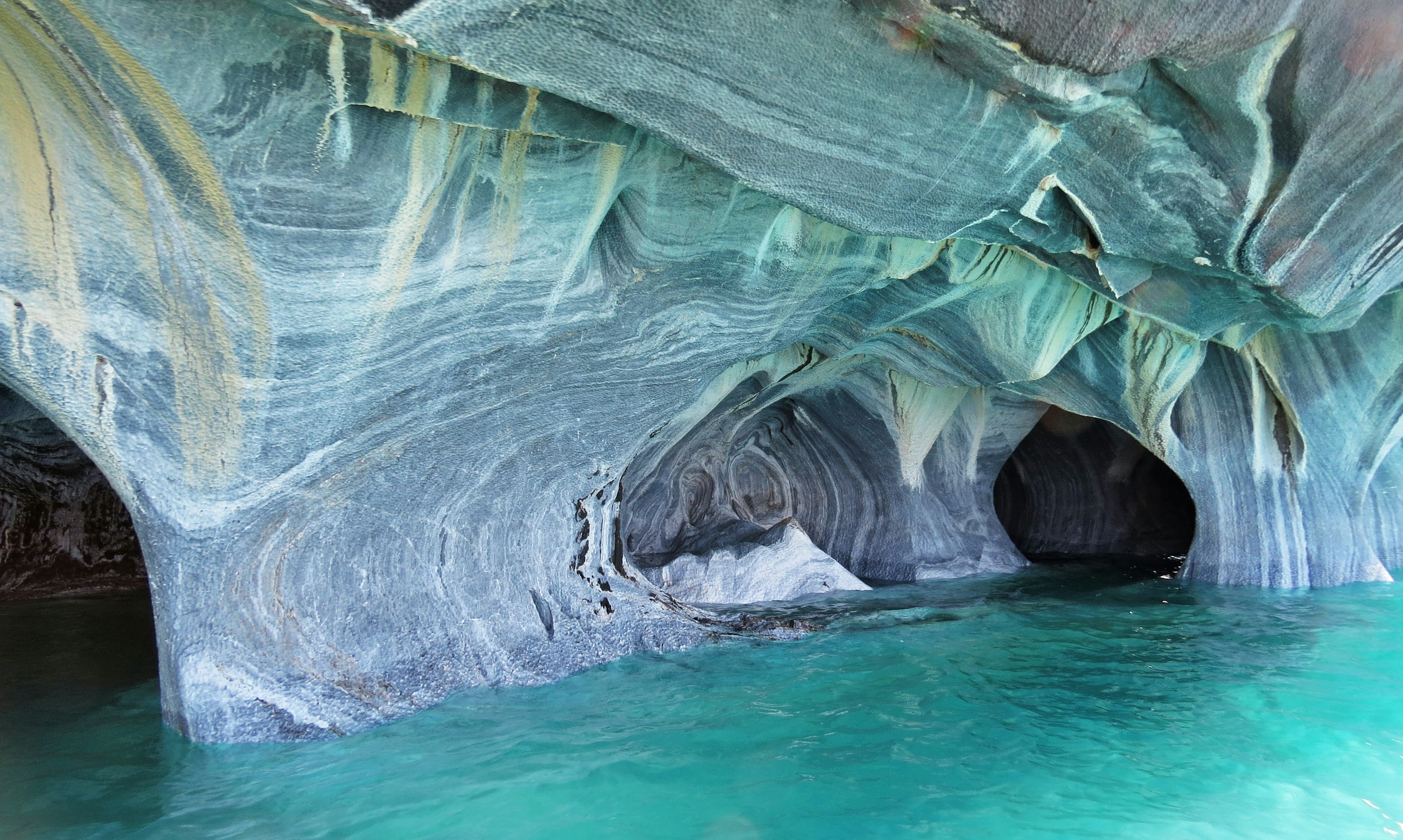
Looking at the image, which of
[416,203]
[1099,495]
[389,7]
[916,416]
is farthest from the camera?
[1099,495]

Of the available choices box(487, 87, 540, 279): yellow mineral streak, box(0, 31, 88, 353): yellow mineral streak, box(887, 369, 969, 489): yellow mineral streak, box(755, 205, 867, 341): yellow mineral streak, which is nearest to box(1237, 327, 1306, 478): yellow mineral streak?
box(887, 369, 969, 489): yellow mineral streak

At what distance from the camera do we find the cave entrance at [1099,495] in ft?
31.4

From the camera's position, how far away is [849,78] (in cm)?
285

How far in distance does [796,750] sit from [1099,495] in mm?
7607

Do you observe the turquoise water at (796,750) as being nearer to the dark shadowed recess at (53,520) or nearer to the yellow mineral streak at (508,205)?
the dark shadowed recess at (53,520)

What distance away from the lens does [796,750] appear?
3277 millimetres

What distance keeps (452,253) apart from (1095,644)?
3815 mm

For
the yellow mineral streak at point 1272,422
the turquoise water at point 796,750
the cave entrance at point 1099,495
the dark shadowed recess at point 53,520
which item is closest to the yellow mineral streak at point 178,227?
the turquoise water at point 796,750

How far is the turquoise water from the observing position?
107 inches

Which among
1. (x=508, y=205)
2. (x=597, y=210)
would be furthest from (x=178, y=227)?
(x=597, y=210)

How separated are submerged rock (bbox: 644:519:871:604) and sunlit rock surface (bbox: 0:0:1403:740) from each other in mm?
1304

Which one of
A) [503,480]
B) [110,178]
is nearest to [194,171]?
[110,178]

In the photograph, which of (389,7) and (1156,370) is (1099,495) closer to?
(1156,370)

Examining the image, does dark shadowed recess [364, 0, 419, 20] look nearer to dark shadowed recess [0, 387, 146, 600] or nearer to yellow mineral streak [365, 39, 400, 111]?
yellow mineral streak [365, 39, 400, 111]
